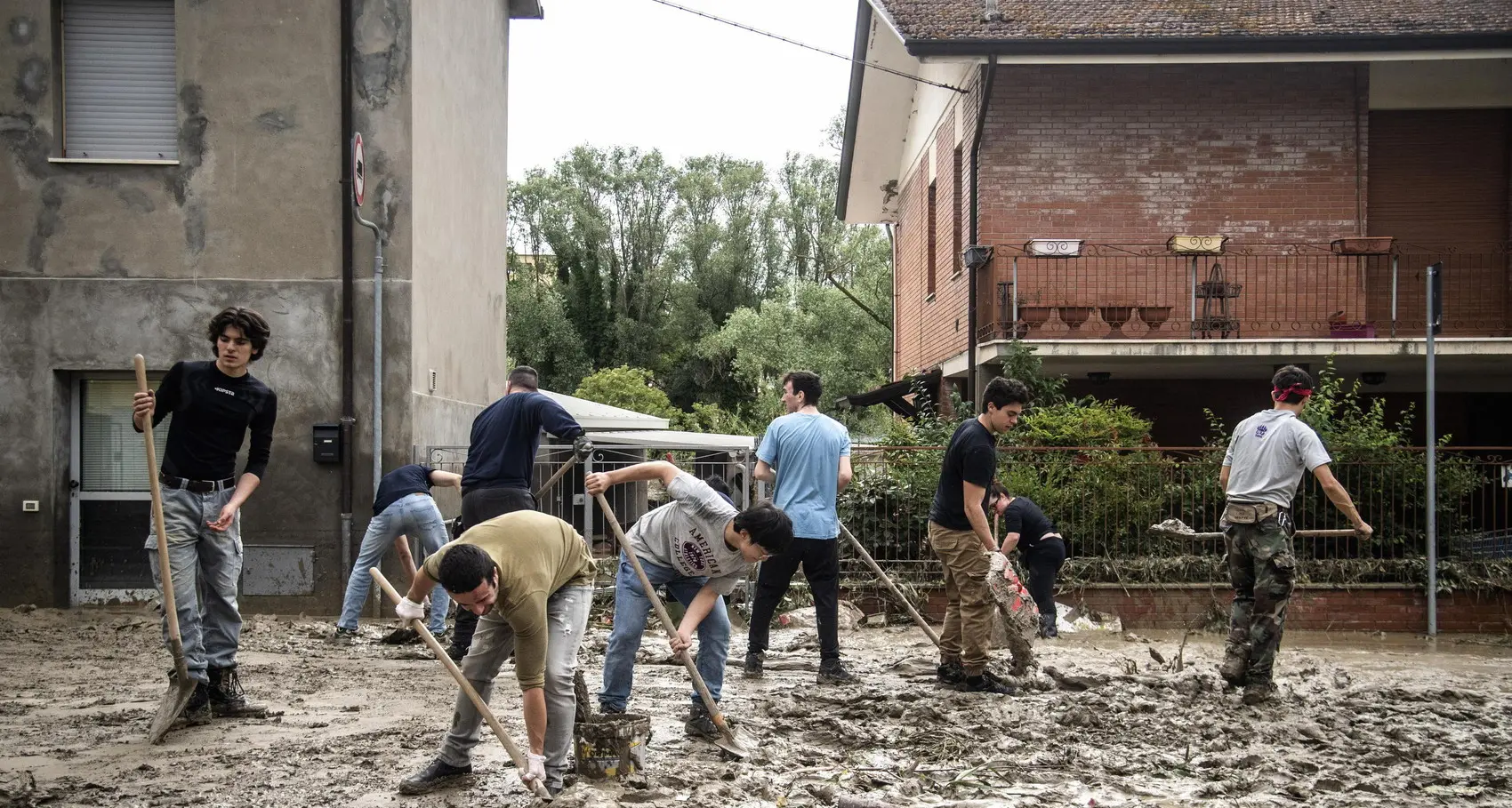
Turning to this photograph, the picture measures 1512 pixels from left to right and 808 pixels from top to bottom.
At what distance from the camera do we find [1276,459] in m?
7.88

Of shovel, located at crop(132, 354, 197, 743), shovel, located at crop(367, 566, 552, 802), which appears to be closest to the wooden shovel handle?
shovel, located at crop(132, 354, 197, 743)

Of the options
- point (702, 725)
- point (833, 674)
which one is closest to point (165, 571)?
point (702, 725)

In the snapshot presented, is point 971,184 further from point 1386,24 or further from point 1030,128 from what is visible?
point 1386,24

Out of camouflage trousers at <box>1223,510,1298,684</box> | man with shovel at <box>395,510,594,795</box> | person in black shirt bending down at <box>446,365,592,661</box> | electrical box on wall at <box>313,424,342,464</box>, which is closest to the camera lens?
man with shovel at <box>395,510,594,795</box>

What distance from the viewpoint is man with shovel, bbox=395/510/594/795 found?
15.3ft

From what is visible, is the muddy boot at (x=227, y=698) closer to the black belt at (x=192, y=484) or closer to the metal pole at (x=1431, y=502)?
the black belt at (x=192, y=484)

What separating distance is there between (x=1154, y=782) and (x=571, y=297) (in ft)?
142

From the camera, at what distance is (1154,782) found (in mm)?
5953

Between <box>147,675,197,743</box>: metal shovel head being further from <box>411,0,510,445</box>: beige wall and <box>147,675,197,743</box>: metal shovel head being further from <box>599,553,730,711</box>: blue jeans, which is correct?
<box>411,0,510,445</box>: beige wall

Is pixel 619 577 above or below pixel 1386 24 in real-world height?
below

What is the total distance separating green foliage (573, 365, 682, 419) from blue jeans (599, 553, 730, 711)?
2877 cm

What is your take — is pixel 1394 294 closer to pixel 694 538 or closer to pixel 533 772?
pixel 694 538

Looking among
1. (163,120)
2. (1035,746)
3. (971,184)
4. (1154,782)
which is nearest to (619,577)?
(1035,746)

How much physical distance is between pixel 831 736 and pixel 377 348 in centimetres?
610
